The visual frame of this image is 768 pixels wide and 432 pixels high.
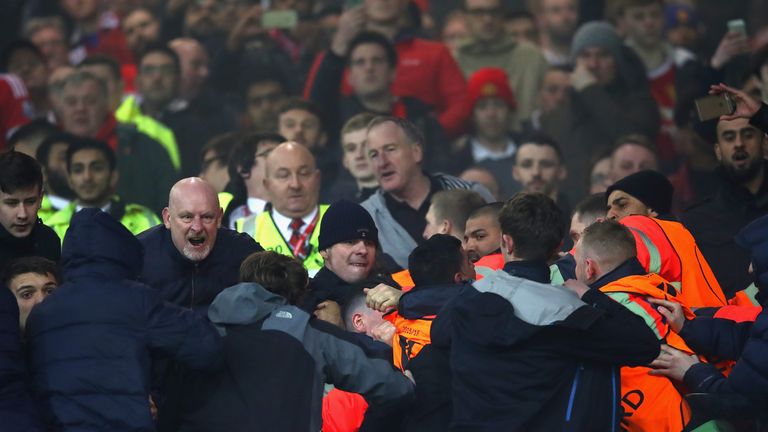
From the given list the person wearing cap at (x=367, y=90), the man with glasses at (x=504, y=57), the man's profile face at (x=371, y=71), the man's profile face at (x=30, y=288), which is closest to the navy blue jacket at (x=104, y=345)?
the man's profile face at (x=30, y=288)

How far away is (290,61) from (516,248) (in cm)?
824

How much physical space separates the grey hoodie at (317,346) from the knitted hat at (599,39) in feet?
25.2

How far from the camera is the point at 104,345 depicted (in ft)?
24.5

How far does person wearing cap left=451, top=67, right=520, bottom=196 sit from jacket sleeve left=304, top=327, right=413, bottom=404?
666cm

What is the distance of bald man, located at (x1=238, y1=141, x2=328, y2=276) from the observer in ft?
34.7

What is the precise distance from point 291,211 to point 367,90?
3.33 metres

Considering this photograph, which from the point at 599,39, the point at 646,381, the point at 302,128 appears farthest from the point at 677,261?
the point at 599,39

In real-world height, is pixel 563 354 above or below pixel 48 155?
below

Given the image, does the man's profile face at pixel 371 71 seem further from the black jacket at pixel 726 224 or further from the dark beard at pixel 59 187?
the black jacket at pixel 726 224

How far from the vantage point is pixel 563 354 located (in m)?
7.42

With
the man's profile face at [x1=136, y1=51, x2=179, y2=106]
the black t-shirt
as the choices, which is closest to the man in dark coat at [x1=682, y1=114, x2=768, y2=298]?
the black t-shirt

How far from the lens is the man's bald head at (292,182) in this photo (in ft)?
35.2

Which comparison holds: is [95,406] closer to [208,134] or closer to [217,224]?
[217,224]

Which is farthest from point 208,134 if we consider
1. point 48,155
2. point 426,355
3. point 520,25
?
point 426,355
